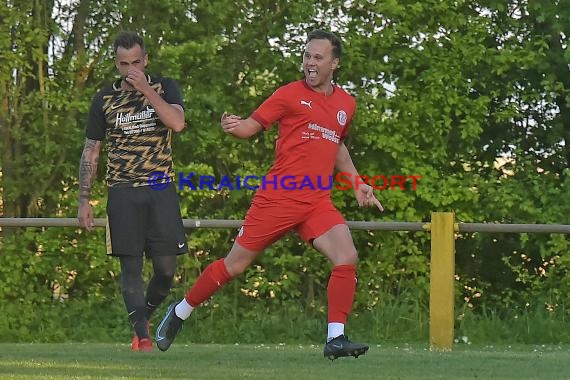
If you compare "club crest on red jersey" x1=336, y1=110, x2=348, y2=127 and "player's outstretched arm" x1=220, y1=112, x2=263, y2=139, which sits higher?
Answer: "club crest on red jersey" x1=336, y1=110, x2=348, y2=127

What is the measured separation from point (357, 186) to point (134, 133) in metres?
1.41

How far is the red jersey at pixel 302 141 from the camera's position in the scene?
6.79m

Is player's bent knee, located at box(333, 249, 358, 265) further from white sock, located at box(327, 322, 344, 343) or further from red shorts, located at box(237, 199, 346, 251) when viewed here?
white sock, located at box(327, 322, 344, 343)

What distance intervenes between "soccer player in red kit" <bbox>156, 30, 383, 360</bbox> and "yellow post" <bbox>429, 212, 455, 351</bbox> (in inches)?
96.7

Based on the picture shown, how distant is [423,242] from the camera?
41.2 ft

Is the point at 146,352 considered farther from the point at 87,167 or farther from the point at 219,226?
the point at 219,226

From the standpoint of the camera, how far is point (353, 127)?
1252 cm

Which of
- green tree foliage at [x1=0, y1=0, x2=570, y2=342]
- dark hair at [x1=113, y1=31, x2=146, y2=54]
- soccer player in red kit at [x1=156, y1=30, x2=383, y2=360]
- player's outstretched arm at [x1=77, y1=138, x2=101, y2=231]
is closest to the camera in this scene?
soccer player in red kit at [x1=156, y1=30, x2=383, y2=360]

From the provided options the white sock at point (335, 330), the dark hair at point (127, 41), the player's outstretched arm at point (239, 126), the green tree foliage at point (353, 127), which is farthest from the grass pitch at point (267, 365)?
the green tree foliage at point (353, 127)

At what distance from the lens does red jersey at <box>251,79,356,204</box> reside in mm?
6793

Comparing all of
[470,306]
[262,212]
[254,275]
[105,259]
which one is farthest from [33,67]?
[262,212]

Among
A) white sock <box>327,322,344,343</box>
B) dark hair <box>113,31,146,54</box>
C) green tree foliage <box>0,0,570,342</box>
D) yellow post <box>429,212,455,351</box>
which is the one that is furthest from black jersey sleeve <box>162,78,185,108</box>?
green tree foliage <box>0,0,570,342</box>

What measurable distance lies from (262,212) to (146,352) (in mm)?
1376

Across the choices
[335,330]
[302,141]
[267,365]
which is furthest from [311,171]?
[267,365]
